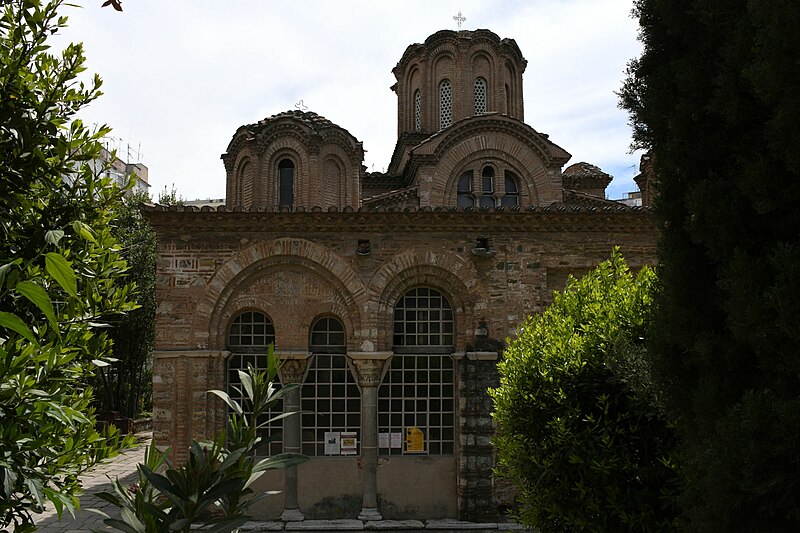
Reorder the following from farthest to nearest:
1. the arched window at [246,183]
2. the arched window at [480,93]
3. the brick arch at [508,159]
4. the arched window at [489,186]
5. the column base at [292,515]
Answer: the arched window at [480,93], the arched window at [489,186], the brick arch at [508,159], the arched window at [246,183], the column base at [292,515]

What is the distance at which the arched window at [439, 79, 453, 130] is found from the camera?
17.5 m

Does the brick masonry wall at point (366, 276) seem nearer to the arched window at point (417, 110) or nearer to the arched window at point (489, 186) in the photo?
the arched window at point (489, 186)

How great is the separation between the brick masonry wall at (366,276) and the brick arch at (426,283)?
0.6 inches

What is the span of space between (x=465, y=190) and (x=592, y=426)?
963 cm

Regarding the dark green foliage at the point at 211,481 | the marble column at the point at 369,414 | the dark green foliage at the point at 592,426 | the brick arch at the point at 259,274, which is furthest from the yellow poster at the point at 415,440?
the dark green foliage at the point at 211,481

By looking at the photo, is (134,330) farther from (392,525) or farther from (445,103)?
(392,525)

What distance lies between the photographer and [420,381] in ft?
36.5

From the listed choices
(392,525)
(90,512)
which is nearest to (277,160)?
(90,512)

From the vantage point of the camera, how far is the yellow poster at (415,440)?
36.0ft

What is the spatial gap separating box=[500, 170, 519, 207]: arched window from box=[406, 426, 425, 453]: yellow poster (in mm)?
5460

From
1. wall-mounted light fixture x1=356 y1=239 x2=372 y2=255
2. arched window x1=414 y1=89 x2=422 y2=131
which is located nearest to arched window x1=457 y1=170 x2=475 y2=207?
arched window x1=414 y1=89 x2=422 y2=131

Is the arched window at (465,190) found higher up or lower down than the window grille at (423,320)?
higher up

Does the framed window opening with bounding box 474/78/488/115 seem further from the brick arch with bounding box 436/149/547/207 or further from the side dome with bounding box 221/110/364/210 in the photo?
the side dome with bounding box 221/110/364/210

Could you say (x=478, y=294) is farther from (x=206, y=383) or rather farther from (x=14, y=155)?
(x=14, y=155)
